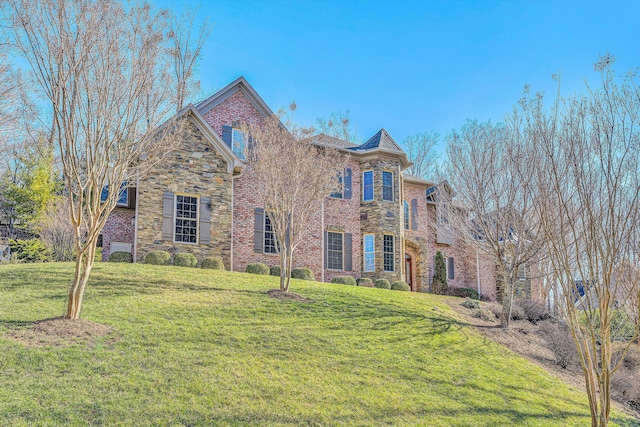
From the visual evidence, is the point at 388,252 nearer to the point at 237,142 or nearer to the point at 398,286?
the point at 398,286

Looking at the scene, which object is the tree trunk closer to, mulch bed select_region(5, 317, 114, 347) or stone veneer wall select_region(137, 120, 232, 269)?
mulch bed select_region(5, 317, 114, 347)

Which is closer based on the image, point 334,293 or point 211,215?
point 334,293

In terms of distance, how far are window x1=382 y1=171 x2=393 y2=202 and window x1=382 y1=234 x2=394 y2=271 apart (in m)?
1.75

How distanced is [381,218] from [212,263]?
27.1 ft

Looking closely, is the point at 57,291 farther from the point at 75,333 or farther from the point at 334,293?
the point at 334,293

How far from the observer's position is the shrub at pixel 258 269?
1911 centimetres

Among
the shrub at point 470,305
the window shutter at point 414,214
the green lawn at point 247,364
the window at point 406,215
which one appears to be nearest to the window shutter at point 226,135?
the green lawn at point 247,364

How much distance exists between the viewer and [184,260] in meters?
17.8

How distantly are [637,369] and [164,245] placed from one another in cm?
1517

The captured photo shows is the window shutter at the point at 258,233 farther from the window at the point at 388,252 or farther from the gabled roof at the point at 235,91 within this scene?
the window at the point at 388,252

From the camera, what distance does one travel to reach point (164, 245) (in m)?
18.2

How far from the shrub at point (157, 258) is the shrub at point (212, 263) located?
1212 mm

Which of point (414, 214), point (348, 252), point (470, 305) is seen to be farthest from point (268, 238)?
point (414, 214)

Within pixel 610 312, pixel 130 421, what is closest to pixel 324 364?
pixel 130 421
